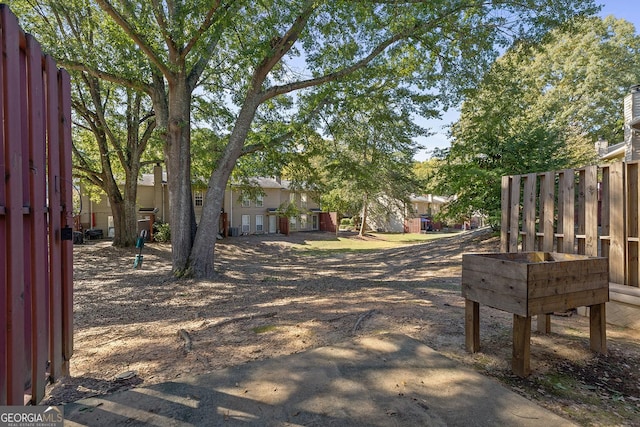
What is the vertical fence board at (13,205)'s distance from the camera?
66.7 inches

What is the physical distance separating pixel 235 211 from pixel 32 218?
2263cm

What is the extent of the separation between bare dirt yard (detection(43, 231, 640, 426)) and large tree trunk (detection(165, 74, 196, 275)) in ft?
2.64

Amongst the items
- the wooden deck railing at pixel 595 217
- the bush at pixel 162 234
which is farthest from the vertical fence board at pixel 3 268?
the bush at pixel 162 234

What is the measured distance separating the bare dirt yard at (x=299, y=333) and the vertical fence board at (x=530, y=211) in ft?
4.25

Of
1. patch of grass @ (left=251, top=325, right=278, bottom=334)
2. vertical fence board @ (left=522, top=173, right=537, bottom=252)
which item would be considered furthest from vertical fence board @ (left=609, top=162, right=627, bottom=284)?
patch of grass @ (left=251, top=325, right=278, bottom=334)

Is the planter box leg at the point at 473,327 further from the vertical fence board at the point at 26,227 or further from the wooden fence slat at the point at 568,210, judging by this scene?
the vertical fence board at the point at 26,227

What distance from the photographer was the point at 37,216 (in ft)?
6.55

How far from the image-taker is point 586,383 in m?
2.65

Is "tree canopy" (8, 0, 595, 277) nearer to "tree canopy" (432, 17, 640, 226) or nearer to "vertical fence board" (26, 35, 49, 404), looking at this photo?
"tree canopy" (432, 17, 640, 226)

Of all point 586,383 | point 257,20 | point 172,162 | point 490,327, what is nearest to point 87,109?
point 172,162

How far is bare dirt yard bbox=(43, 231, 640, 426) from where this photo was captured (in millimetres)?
2617

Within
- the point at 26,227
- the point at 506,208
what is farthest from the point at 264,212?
the point at 26,227

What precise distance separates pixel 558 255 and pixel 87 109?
15166 mm

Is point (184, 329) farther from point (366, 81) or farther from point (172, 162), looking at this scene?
point (366, 81)
